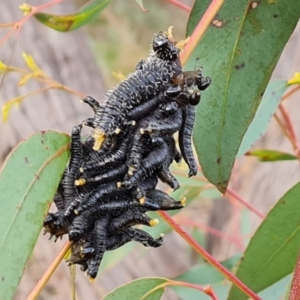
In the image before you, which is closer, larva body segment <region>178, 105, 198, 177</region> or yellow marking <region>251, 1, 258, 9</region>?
larva body segment <region>178, 105, 198, 177</region>

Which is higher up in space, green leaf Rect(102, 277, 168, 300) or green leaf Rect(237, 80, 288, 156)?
green leaf Rect(237, 80, 288, 156)

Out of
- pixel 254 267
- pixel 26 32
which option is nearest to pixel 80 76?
pixel 26 32

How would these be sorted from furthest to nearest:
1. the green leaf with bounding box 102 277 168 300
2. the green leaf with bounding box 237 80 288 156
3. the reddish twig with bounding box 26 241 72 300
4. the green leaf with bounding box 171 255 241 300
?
the green leaf with bounding box 171 255 241 300, the green leaf with bounding box 237 80 288 156, the green leaf with bounding box 102 277 168 300, the reddish twig with bounding box 26 241 72 300

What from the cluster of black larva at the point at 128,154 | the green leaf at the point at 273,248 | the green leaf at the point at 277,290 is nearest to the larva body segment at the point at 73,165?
the cluster of black larva at the point at 128,154

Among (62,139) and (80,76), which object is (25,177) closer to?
(62,139)

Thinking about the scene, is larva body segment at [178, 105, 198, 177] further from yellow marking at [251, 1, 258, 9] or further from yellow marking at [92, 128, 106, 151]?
yellow marking at [251, 1, 258, 9]

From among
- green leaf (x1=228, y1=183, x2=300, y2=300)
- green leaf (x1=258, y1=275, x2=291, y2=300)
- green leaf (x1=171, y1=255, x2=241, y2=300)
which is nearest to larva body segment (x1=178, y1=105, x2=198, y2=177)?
green leaf (x1=228, y1=183, x2=300, y2=300)

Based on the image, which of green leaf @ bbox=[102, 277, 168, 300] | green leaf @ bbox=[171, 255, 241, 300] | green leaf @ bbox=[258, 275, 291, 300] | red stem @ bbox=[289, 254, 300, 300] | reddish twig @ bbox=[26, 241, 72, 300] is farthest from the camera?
green leaf @ bbox=[171, 255, 241, 300]

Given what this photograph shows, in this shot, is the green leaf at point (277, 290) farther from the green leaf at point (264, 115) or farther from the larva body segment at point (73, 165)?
the larva body segment at point (73, 165)
